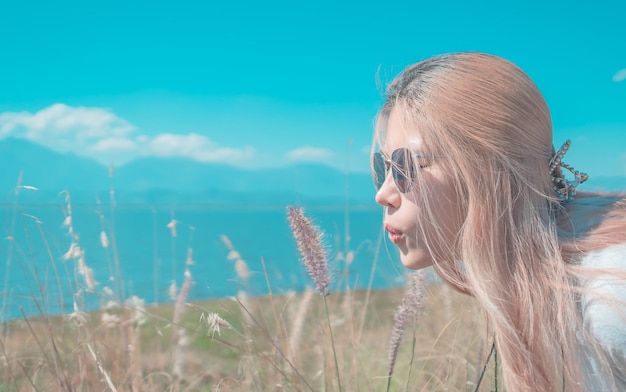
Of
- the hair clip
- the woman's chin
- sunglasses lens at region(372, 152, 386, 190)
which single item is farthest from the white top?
sunglasses lens at region(372, 152, 386, 190)

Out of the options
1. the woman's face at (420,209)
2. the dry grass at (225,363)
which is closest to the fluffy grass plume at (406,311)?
the dry grass at (225,363)

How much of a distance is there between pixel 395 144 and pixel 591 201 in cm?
58

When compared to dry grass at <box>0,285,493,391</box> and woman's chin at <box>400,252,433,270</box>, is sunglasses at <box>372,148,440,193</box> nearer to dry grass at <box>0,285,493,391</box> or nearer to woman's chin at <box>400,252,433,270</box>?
woman's chin at <box>400,252,433,270</box>

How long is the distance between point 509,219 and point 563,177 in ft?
0.87

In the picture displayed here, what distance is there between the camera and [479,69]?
1.68 metres

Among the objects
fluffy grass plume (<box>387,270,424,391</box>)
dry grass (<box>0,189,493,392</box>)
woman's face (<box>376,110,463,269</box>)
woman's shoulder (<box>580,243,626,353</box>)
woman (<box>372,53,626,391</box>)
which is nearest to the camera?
woman's shoulder (<box>580,243,626,353</box>)

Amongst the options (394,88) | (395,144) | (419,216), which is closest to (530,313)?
(419,216)

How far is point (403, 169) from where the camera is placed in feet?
5.50

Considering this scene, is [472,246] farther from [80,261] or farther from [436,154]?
[80,261]

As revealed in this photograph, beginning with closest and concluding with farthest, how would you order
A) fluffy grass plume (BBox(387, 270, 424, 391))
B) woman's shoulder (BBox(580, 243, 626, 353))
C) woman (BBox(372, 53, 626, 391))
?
woman's shoulder (BBox(580, 243, 626, 353)) < woman (BBox(372, 53, 626, 391)) < fluffy grass plume (BBox(387, 270, 424, 391))

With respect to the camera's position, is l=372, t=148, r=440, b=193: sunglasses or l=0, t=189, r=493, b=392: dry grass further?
l=0, t=189, r=493, b=392: dry grass

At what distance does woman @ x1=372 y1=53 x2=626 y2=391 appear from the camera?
1535 millimetres

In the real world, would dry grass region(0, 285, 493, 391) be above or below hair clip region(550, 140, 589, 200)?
below

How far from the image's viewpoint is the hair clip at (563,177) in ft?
5.61
